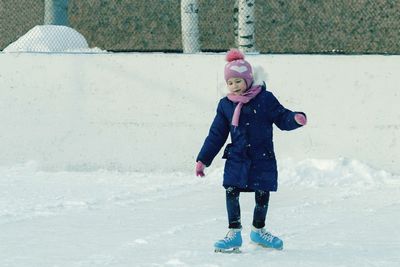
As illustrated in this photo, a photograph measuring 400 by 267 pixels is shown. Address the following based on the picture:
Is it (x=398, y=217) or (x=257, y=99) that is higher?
(x=257, y=99)

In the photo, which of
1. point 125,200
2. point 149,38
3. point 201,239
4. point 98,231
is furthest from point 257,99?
point 149,38

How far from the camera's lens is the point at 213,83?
1124cm

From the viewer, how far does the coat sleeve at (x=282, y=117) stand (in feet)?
23.6

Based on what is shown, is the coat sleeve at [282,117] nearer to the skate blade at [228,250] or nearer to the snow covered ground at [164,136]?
the skate blade at [228,250]

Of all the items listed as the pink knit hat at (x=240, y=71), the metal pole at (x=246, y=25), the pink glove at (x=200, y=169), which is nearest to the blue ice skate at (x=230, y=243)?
the pink glove at (x=200, y=169)

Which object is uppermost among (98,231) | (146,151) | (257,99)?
(257,99)

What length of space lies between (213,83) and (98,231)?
3.48 m

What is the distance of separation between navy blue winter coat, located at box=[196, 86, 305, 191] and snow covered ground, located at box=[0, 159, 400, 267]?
1.50 ft

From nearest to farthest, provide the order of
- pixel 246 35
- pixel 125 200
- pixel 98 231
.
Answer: pixel 98 231 → pixel 125 200 → pixel 246 35

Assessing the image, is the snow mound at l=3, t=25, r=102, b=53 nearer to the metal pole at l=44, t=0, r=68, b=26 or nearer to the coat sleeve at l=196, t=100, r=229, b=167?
the metal pole at l=44, t=0, r=68, b=26

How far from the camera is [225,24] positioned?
1305 cm

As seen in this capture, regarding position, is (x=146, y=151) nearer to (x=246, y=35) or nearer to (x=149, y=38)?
(x=246, y=35)

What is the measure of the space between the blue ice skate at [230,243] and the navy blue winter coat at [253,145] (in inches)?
11.4

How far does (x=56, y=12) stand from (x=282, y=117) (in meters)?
6.52
